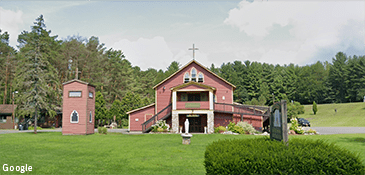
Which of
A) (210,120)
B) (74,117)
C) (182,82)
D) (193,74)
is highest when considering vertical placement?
(193,74)

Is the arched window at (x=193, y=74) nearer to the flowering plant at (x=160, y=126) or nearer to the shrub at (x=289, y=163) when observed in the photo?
the flowering plant at (x=160, y=126)

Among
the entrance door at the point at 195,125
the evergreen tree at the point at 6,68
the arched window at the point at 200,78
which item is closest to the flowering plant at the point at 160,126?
the entrance door at the point at 195,125

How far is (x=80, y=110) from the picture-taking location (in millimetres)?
28031

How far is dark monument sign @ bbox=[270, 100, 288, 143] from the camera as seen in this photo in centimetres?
707

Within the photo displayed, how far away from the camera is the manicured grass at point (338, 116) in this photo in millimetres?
49144

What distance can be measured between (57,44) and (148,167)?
163ft

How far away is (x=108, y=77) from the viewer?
57.6 m

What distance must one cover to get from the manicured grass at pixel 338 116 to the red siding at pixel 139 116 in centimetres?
3236

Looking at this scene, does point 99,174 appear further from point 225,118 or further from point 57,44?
point 57,44

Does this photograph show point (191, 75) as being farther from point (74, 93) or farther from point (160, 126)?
point (74, 93)

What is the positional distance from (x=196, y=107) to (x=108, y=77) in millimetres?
32947

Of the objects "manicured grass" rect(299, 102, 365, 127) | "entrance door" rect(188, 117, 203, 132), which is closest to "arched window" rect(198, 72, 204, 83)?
"entrance door" rect(188, 117, 203, 132)

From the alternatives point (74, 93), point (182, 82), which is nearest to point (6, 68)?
point (74, 93)

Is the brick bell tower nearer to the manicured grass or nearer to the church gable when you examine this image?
the church gable
